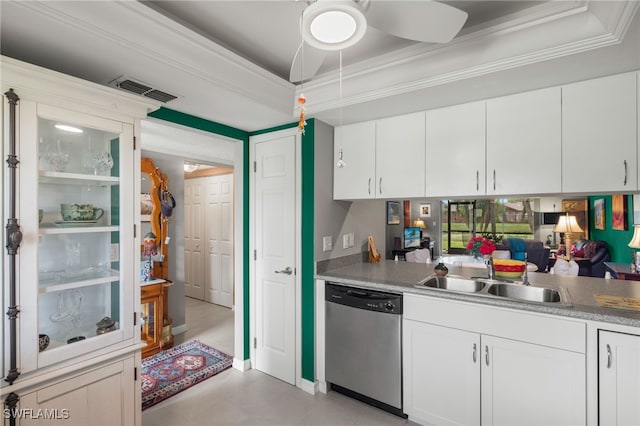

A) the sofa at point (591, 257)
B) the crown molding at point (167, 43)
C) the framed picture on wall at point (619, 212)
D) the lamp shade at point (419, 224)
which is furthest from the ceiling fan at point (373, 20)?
the lamp shade at point (419, 224)

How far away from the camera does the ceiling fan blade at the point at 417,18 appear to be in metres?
1.13

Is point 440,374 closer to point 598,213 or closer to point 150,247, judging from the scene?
point 150,247

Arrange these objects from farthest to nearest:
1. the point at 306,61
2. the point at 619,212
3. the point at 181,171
→ the point at 619,212 → the point at 181,171 → the point at 306,61

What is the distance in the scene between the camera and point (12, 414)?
1331 mm

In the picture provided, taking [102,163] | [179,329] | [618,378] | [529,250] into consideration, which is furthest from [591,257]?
[102,163]

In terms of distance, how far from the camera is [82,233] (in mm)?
1691

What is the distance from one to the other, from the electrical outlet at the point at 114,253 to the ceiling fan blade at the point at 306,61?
1354 mm

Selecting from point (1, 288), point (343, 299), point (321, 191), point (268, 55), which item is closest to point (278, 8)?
point (268, 55)

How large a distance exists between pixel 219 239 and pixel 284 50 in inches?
146

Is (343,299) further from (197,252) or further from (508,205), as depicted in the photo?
(508,205)

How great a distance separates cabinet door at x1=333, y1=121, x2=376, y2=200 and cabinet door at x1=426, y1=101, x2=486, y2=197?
46 cm

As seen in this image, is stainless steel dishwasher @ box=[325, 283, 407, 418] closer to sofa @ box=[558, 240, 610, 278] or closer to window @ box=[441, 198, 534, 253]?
sofa @ box=[558, 240, 610, 278]

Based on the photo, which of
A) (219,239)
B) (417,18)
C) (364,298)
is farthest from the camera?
(219,239)

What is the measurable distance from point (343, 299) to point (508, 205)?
21.2 feet
